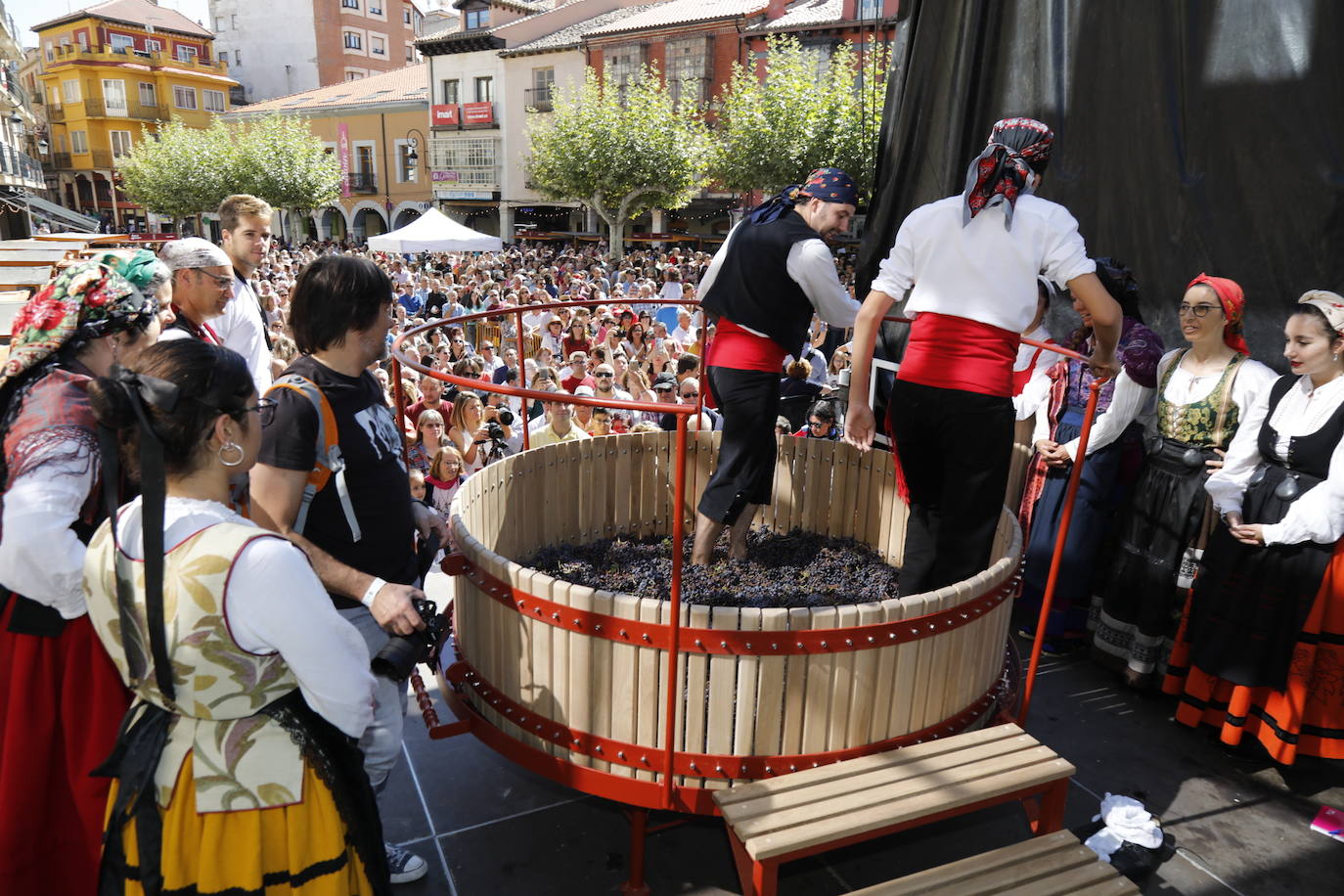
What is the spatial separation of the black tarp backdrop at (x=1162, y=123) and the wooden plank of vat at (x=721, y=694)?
12.6ft

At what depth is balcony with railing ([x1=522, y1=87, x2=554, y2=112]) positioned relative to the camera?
4031 centimetres

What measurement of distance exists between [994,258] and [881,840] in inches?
87.2

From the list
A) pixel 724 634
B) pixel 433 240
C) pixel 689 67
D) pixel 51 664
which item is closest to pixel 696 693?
pixel 724 634

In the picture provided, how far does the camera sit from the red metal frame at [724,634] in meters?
2.84

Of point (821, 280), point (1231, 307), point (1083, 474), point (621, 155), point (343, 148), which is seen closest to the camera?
point (821, 280)

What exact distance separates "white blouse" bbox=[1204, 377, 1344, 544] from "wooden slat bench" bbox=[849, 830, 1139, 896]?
190 centimetres

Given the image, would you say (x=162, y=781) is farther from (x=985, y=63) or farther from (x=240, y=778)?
(x=985, y=63)

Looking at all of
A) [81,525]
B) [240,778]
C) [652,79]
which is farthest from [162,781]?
[652,79]

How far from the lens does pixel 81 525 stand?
2.44 metres

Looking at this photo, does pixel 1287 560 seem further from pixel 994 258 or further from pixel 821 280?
pixel 821 280

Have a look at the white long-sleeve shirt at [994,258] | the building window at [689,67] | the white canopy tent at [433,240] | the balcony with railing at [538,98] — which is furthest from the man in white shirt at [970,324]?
the balcony with railing at [538,98]

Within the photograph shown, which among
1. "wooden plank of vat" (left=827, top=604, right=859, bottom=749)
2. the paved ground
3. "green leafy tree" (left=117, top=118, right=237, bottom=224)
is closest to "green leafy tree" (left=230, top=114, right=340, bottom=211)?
"green leafy tree" (left=117, top=118, right=237, bottom=224)

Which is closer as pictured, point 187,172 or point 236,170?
point 236,170

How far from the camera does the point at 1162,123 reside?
5.30 meters
